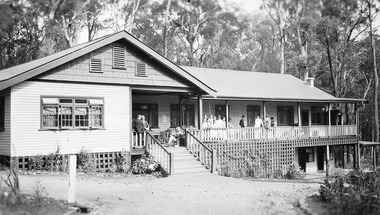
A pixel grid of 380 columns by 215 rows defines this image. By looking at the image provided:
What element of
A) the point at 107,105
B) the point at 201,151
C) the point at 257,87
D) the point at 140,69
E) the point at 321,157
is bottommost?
the point at 321,157

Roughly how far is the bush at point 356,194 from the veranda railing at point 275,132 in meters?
10.1

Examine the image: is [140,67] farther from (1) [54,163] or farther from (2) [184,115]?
(2) [184,115]

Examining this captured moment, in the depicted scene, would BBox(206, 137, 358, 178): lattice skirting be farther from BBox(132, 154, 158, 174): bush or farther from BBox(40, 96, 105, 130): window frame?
BBox(40, 96, 105, 130): window frame

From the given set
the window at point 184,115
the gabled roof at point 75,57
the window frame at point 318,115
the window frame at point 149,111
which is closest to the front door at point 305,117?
the window frame at point 318,115

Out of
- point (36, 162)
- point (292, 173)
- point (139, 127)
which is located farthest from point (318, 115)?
point (36, 162)

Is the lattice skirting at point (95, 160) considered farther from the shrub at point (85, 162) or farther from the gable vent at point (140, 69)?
the gable vent at point (140, 69)

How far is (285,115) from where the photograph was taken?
104 feet

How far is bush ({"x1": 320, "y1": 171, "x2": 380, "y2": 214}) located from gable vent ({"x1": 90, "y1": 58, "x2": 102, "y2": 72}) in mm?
11626

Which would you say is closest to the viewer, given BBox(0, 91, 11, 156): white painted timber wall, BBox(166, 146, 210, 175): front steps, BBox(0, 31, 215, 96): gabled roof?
BBox(0, 31, 215, 96): gabled roof

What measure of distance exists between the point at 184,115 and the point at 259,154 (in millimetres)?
5222

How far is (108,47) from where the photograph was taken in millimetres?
20078

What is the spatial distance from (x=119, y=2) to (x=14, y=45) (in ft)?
39.2

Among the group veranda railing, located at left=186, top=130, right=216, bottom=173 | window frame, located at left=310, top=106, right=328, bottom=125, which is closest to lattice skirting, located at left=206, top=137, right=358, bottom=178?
veranda railing, located at left=186, top=130, right=216, bottom=173

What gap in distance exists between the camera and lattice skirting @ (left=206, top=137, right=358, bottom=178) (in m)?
23.0
